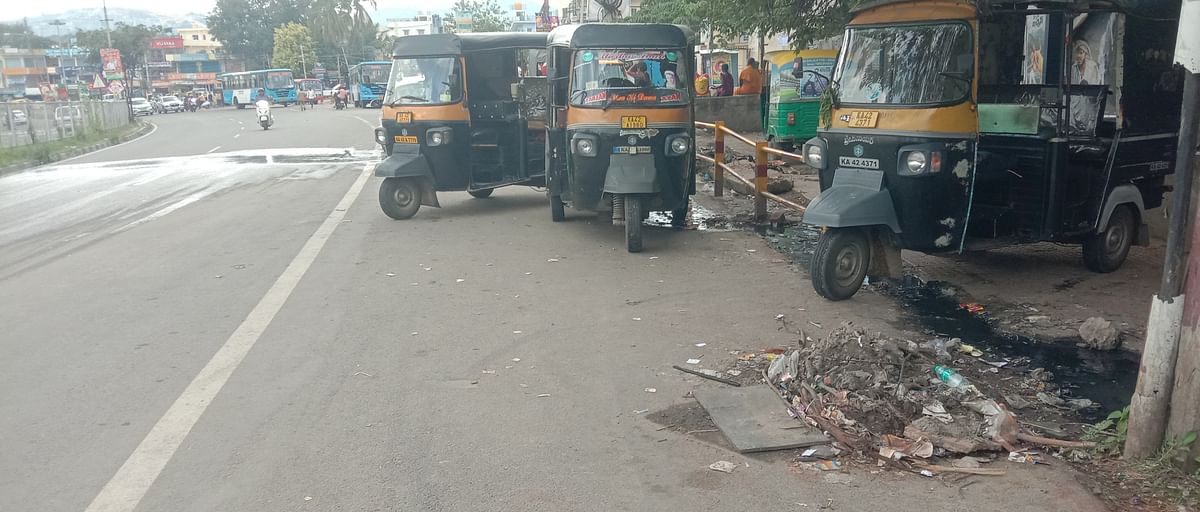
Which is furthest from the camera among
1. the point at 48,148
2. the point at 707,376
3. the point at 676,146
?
the point at 48,148

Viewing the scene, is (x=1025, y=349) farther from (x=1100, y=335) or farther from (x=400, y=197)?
(x=400, y=197)

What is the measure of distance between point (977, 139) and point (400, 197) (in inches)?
298

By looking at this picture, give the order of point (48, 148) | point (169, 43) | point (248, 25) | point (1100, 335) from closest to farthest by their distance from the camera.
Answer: point (1100, 335) < point (48, 148) < point (248, 25) < point (169, 43)

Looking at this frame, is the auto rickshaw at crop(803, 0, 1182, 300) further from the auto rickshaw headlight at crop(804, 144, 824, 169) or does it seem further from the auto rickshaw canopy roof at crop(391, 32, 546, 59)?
the auto rickshaw canopy roof at crop(391, 32, 546, 59)

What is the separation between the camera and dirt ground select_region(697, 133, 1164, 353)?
22.0 feet

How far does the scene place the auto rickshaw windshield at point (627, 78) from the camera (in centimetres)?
991

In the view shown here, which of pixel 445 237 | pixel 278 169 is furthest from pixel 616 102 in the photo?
pixel 278 169

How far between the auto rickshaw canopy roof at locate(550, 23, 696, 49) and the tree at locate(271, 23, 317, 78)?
90723mm

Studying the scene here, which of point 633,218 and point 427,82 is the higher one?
point 427,82

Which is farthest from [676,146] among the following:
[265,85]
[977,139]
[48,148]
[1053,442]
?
[265,85]

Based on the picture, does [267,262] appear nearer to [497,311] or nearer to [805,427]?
[497,311]

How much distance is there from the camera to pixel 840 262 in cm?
737

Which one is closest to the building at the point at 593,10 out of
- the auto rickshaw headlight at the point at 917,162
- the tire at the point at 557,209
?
the tire at the point at 557,209

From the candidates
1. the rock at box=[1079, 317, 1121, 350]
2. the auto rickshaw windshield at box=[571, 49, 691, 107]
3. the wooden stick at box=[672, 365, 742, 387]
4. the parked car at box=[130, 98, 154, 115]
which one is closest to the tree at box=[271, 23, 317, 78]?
the parked car at box=[130, 98, 154, 115]
